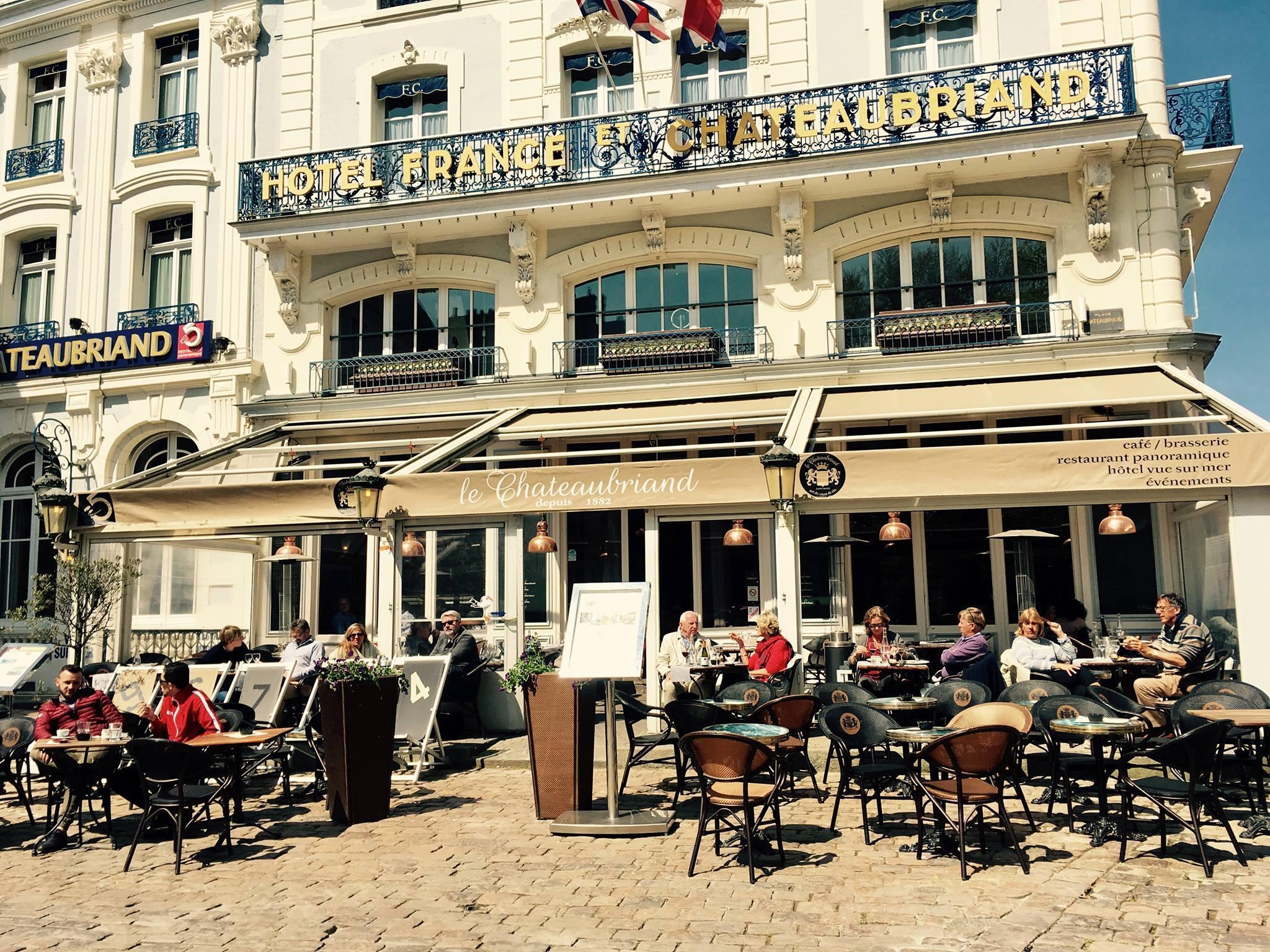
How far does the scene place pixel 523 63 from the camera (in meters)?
15.4

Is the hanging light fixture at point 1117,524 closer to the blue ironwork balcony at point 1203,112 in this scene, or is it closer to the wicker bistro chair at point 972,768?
the wicker bistro chair at point 972,768

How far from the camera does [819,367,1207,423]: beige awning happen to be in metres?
11.3

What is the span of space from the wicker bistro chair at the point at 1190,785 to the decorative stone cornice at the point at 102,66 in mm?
17745

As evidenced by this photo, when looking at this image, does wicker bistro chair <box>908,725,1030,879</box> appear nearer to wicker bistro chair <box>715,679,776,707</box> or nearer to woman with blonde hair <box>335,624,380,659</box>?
wicker bistro chair <box>715,679,776,707</box>

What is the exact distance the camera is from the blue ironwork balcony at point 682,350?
46.1 ft

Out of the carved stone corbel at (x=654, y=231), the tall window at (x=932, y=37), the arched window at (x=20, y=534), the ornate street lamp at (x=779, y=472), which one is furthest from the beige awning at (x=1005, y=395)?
the arched window at (x=20, y=534)

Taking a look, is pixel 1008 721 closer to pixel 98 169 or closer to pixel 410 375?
pixel 410 375

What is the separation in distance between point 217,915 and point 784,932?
9.72ft

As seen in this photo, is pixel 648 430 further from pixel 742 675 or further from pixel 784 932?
pixel 784 932

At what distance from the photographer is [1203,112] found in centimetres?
1340

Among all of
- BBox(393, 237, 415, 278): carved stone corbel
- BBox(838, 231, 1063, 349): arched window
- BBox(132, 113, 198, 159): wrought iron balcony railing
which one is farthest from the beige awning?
BBox(132, 113, 198, 159): wrought iron balcony railing

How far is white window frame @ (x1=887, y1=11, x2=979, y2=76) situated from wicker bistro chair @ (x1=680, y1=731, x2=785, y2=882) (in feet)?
35.0

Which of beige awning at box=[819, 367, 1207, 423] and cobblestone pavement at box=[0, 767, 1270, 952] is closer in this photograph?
cobblestone pavement at box=[0, 767, 1270, 952]

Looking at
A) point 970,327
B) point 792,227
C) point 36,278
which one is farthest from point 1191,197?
point 36,278
